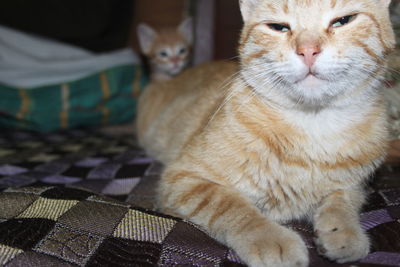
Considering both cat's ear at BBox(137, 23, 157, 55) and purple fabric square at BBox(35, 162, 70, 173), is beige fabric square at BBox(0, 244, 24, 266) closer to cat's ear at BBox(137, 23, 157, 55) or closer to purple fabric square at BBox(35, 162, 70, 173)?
purple fabric square at BBox(35, 162, 70, 173)

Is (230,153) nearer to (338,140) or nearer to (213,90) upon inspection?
(338,140)

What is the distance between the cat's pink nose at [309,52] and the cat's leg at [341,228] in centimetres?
40

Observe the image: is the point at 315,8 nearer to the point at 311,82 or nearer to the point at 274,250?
the point at 311,82

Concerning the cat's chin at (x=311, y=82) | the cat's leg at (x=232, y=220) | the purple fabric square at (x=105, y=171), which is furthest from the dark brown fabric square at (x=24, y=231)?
the cat's chin at (x=311, y=82)

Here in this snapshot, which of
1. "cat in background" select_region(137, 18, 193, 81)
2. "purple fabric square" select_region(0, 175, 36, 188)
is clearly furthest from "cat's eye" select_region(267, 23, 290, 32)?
"cat in background" select_region(137, 18, 193, 81)

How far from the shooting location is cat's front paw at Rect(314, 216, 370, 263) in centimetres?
89

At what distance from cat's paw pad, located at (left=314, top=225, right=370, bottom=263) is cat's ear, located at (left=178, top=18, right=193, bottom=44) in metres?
2.40

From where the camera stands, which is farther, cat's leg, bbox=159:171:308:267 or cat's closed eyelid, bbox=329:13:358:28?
cat's closed eyelid, bbox=329:13:358:28

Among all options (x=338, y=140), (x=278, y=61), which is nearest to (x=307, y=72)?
(x=278, y=61)

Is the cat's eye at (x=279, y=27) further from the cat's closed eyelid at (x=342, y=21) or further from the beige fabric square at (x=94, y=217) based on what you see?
the beige fabric square at (x=94, y=217)

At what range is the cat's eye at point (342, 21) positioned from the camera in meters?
1.08

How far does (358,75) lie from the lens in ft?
3.49

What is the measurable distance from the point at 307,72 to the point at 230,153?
13.4 inches

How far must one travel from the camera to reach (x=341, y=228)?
3.18 ft
